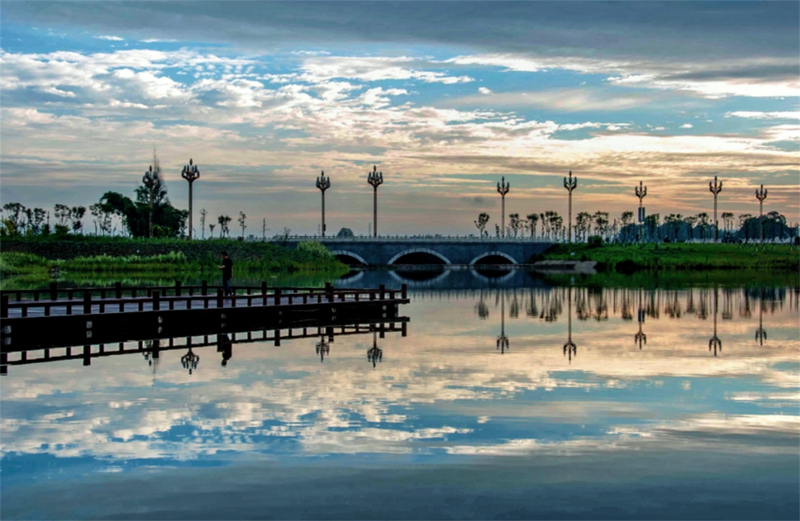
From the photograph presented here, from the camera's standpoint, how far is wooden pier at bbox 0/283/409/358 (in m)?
31.1

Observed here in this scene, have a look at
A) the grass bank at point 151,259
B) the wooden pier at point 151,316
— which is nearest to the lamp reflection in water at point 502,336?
the wooden pier at point 151,316

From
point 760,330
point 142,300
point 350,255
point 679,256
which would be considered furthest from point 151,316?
point 679,256

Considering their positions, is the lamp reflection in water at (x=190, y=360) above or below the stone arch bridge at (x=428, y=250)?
below

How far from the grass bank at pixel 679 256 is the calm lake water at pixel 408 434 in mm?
106266

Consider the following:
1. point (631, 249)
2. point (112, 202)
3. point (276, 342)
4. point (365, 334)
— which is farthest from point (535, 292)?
point (112, 202)

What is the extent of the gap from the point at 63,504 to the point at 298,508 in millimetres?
3573

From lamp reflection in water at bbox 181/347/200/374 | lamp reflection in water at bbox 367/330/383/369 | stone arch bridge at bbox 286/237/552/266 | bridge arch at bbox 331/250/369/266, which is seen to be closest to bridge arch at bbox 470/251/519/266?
stone arch bridge at bbox 286/237/552/266

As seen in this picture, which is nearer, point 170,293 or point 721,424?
point 721,424

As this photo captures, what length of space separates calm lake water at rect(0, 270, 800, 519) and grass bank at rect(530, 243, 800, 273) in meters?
106

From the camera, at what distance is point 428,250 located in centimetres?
14375

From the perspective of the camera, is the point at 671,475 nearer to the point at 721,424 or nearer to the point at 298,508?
the point at 721,424

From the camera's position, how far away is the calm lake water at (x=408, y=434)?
13461 millimetres

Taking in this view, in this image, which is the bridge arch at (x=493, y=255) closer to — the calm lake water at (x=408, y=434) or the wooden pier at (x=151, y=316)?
the wooden pier at (x=151, y=316)

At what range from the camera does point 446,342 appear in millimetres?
33594
